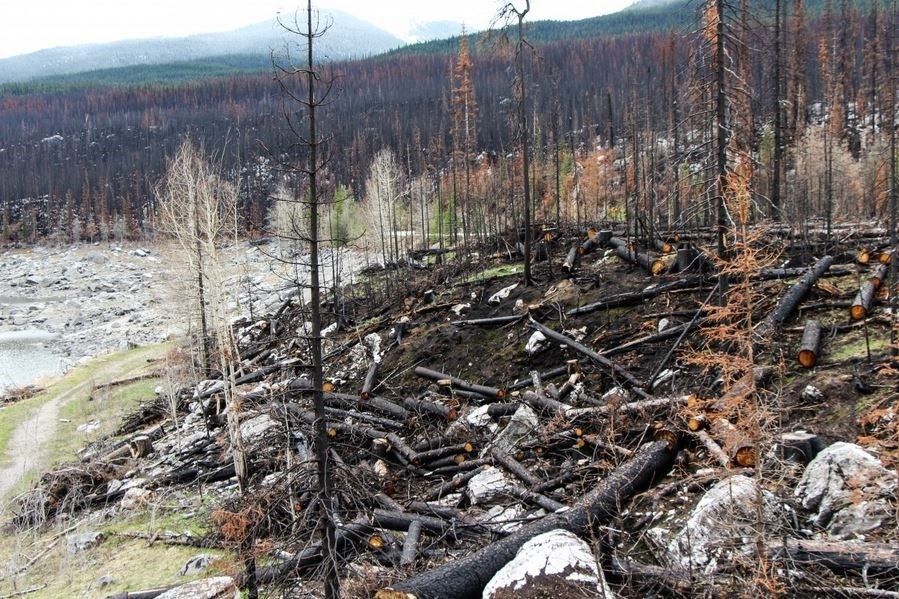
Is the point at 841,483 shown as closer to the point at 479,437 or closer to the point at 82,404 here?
the point at 479,437

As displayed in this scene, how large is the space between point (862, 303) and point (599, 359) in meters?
5.69

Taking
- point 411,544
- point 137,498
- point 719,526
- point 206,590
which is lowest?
point 137,498

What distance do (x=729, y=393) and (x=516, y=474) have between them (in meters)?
6.42

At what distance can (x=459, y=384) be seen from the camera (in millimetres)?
17156

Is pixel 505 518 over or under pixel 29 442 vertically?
over

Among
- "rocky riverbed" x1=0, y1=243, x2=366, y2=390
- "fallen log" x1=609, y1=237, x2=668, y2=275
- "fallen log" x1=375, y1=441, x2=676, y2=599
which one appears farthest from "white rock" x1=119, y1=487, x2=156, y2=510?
"fallen log" x1=609, y1=237, x2=668, y2=275

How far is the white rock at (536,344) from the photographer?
17047 mm

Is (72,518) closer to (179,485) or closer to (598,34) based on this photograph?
(179,485)

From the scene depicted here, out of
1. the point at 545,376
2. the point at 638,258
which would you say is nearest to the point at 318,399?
the point at 545,376

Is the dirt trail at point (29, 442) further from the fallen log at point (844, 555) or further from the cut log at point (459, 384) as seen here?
the fallen log at point (844, 555)

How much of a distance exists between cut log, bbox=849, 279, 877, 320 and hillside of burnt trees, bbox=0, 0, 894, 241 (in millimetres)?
4309

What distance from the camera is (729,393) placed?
263 inches

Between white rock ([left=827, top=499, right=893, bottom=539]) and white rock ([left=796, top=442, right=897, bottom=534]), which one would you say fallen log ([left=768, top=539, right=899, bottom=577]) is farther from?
white rock ([left=796, top=442, right=897, bottom=534])

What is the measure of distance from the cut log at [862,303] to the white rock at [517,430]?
7.09 m
